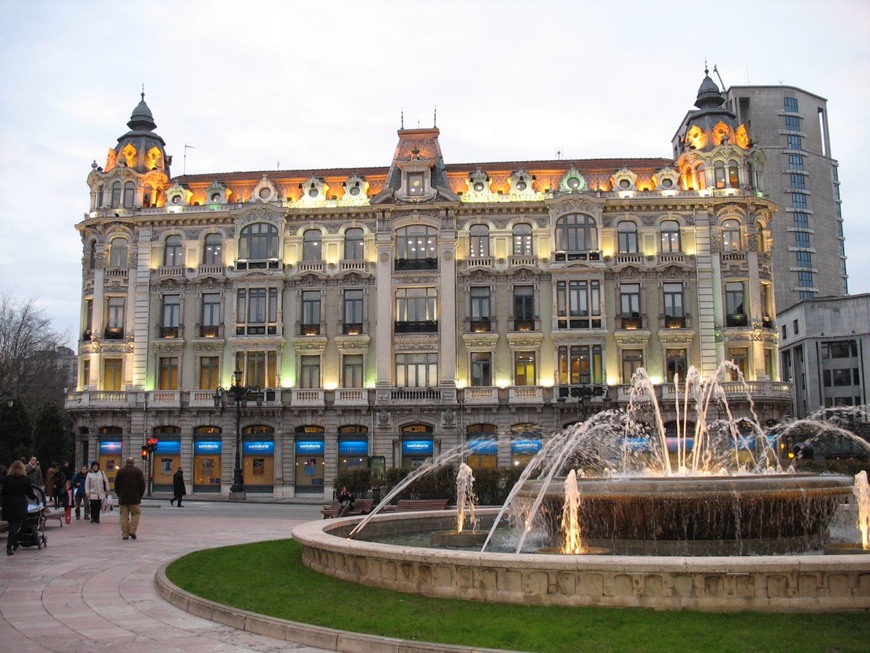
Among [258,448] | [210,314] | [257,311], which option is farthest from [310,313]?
[258,448]

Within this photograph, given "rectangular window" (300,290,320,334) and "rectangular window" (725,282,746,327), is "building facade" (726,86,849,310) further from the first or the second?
"rectangular window" (300,290,320,334)

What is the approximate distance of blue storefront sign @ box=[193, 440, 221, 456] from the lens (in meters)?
52.4

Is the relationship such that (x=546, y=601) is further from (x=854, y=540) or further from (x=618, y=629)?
(x=854, y=540)

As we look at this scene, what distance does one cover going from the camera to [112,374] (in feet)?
180

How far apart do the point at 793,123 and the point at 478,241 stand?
197ft

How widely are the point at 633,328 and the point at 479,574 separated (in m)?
41.2

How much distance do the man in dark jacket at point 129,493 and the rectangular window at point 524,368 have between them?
3183cm

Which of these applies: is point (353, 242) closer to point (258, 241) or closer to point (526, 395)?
point (258, 241)

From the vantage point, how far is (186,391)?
52781mm

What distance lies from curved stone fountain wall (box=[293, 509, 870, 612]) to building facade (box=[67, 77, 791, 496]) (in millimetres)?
38414

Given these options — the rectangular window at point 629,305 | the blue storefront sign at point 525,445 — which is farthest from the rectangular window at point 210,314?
the rectangular window at point 629,305

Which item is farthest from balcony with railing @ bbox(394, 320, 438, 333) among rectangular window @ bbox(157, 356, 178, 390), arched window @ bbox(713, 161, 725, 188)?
arched window @ bbox(713, 161, 725, 188)

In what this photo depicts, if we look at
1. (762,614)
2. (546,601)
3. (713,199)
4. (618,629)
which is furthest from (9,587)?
(713,199)

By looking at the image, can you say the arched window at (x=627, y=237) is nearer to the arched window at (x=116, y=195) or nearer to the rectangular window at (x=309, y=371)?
the rectangular window at (x=309, y=371)
